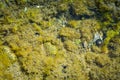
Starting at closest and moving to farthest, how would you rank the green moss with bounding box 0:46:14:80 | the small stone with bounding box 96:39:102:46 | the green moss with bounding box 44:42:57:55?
the green moss with bounding box 0:46:14:80, the green moss with bounding box 44:42:57:55, the small stone with bounding box 96:39:102:46

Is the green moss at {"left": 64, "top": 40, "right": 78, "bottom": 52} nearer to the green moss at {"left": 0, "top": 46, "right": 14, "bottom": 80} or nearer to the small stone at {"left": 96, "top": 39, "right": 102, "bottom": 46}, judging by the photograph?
the small stone at {"left": 96, "top": 39, "right": 102, "bottom": 46}

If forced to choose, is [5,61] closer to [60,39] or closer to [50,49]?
[50,49]

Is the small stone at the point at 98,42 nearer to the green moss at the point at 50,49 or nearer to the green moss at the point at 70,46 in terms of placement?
the green moss at the point at 70,46

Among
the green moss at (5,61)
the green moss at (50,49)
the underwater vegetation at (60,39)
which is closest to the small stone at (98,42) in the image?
the underwater vegetation at (60,39)

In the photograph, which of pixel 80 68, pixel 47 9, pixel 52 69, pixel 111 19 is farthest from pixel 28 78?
pixel 111 19

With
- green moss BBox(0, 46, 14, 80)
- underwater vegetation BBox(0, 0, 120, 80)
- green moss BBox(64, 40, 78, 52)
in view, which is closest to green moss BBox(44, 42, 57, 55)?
underwater vegetation BBox(0, 0, 120, 80)

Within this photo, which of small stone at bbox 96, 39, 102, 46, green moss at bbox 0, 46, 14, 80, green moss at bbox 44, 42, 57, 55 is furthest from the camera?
small stone at bbox 96, 39, 102, 46

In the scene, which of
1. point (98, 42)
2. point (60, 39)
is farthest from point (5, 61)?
point (98, 42)

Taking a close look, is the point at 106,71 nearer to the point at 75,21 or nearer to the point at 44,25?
Result: the point at 75,21
